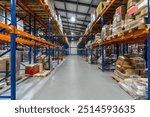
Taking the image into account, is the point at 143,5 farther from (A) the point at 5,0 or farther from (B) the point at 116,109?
(A) the point at 5,0

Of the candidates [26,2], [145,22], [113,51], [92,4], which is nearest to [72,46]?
[92,4]

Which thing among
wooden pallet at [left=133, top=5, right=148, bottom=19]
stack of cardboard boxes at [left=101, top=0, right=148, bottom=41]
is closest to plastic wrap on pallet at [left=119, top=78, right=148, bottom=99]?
stack of cardboard boxes at [left=101, top=0, right=148, bottom=41]

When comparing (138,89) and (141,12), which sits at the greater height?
(141,12)

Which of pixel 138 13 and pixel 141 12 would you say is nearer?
pixel 141 12

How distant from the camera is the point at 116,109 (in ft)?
7.72

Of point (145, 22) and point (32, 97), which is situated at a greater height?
point (145, 22)

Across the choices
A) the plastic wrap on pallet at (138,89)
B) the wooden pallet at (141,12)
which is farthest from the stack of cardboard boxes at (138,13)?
the plastic wrap on pallet at (138,89)

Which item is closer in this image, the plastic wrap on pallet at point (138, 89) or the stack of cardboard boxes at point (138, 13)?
the stack of cardboard boxes at point (138, 13)

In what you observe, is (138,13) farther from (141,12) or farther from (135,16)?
(141,12)

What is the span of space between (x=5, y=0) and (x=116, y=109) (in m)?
5.19

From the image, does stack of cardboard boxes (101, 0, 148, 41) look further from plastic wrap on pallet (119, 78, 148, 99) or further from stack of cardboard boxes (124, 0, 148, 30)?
plastic wrap on pallet (119, 78, 148, 99)

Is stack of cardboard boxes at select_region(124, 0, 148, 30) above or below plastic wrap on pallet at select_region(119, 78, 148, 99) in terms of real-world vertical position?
above

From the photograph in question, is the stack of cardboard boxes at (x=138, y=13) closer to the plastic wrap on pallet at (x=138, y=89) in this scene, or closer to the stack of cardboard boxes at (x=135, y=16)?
the stack of cardboard boxes at (x=135, y=16)

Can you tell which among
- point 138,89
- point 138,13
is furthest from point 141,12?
point 138,89
